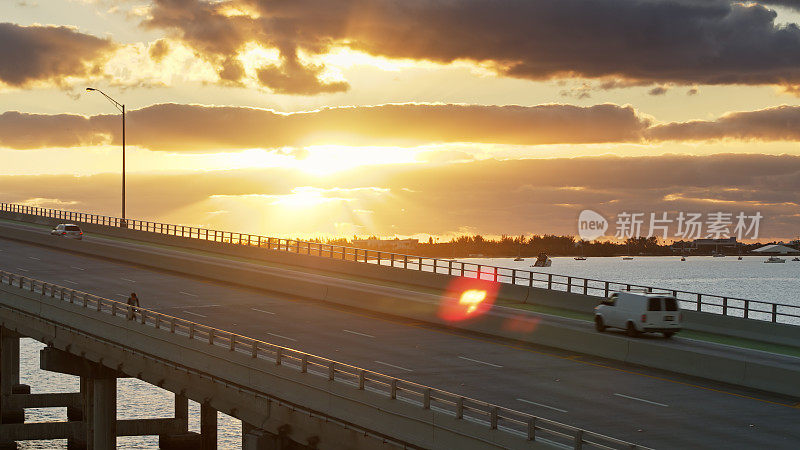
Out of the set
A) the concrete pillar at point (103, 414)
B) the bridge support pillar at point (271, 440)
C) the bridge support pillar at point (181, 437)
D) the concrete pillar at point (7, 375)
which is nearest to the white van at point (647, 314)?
the bridge support pillar at point (271, 440)

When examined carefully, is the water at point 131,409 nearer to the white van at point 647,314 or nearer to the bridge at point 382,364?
the bridge at point 382,364

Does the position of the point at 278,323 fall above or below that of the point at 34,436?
above

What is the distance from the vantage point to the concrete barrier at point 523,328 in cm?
3256

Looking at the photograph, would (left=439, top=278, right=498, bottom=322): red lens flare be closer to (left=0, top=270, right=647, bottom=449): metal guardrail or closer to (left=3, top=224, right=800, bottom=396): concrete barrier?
(left=3, top=224, right=800, bottom=396): concrete barrier

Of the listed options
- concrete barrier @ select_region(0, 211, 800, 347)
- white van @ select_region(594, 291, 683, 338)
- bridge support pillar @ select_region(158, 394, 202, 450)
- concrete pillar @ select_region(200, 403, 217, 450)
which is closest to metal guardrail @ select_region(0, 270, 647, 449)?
concrete pillar @ select_region(200, 403, 217, 450)

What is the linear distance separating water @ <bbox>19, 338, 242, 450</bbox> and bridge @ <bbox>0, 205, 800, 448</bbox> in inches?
112

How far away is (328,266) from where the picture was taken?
71.4 m

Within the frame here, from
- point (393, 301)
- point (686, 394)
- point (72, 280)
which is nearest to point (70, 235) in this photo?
point (72, 280)

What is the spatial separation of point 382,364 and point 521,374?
4.73 m

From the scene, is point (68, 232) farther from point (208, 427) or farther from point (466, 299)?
point (466, 299)

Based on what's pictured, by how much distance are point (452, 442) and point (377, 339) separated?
54.2ft

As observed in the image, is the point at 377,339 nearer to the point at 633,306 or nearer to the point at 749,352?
the point at 633,306

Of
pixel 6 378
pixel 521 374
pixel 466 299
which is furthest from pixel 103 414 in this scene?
pixel 521 374

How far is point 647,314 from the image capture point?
132 feet
